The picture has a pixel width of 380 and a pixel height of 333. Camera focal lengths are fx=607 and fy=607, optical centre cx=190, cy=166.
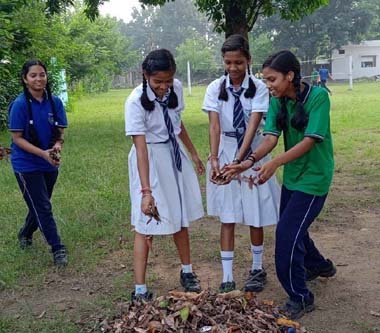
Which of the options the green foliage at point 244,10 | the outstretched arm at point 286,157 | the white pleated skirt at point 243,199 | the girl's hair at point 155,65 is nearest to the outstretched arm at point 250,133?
the white pleated skirt at point 243,199

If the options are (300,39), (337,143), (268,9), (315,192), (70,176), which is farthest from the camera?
(300,39)

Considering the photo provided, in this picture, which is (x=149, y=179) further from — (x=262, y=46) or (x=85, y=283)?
(x=262, y=46)

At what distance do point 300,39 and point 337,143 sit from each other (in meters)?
39.3

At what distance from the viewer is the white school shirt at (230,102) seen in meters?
3.90

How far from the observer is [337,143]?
10.9 m

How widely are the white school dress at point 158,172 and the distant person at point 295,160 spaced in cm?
40

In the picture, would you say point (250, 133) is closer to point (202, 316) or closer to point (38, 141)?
point (202, 316)

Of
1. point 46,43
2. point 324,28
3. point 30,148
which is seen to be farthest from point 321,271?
point 324,28

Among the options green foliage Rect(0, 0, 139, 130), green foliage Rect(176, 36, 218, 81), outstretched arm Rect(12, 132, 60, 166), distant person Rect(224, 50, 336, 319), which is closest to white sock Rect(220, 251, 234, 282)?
distant person Rect(224, 50, 336, 319)

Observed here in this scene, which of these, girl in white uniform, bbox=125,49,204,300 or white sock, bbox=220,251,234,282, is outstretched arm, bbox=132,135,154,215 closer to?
girl in white uniform, bbox=125,49,204,300

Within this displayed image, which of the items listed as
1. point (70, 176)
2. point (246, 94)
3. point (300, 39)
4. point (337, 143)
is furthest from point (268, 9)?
point (300, 39)

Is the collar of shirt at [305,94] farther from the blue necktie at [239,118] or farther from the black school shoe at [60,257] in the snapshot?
the black school shoe at [60,257]

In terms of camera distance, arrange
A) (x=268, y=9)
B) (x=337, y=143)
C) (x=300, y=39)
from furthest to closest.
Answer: (x=300, y=39)
(x=337, y=143)
(x=268, y=9)

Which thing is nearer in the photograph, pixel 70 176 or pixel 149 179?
pixel 149 179
